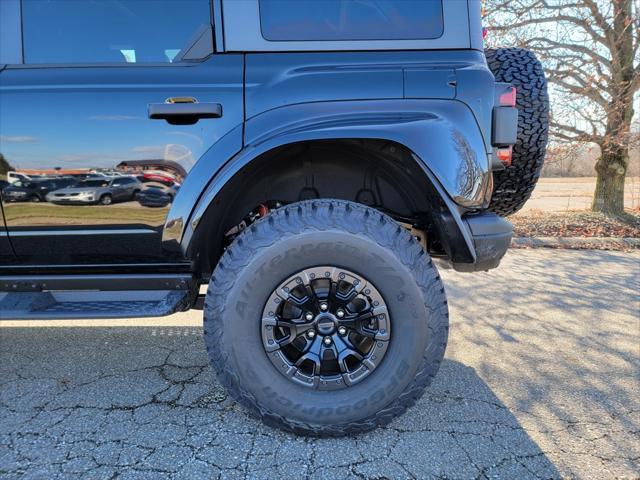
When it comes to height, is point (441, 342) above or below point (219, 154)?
below

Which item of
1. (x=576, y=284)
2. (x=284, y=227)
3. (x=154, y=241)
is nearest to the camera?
(x=284, y=227)

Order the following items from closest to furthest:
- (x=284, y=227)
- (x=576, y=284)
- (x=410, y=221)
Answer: (x=284, y=227)
(x=410, y=221)
(x=576, y=284)

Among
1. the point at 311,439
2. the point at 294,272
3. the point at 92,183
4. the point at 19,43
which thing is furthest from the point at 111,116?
the point at 311,439

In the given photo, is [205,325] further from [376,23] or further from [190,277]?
[376,23]

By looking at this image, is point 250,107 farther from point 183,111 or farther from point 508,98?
point 508,98

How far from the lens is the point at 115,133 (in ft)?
6.63

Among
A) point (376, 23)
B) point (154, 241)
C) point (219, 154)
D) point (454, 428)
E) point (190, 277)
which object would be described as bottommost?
point (454, 428)

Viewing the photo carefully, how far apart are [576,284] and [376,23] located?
367cm

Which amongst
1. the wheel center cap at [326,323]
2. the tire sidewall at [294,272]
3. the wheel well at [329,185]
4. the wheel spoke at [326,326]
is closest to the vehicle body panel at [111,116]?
the wheel well at [329,185]

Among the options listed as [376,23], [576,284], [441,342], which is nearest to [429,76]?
[376,23]

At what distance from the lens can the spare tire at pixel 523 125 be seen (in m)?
2.43

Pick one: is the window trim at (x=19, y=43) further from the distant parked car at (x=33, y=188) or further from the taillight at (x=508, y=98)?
the taillight at (x=508, y=98)

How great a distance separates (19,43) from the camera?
210cm

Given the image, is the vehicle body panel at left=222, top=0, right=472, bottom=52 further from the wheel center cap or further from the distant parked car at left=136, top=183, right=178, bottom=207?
the wheel center cap
